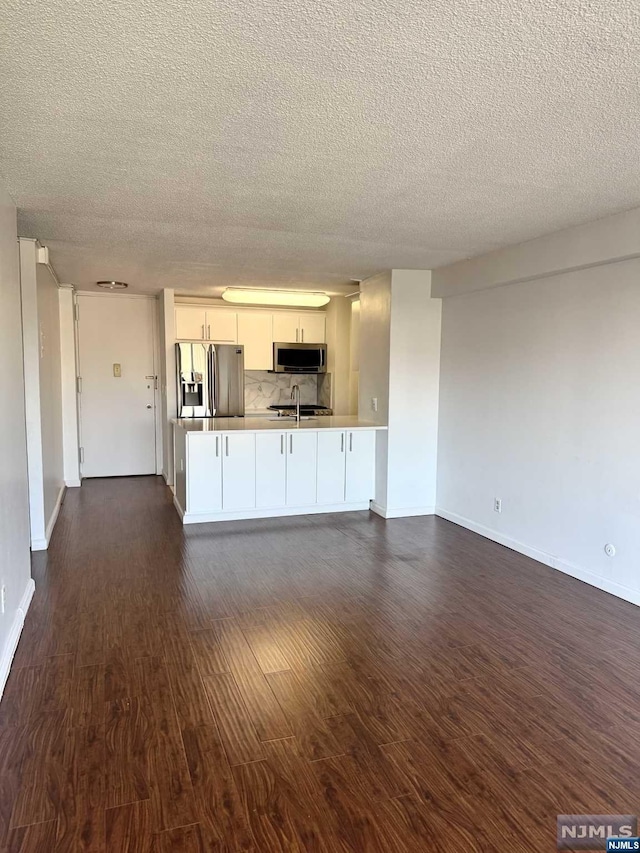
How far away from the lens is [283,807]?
1.75 m

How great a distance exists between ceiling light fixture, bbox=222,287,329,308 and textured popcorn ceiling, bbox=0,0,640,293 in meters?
2.35

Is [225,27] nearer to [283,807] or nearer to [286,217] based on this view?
[286,217]

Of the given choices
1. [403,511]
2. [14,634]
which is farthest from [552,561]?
[14,634]

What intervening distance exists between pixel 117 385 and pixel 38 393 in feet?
9.59

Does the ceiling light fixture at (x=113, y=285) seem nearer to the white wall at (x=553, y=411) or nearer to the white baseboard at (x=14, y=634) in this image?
the white wall at (x=553, y=411)

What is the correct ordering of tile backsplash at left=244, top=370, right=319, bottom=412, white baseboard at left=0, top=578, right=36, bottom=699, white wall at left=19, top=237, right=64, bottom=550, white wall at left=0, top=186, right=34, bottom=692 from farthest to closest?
tile backsplash at left=244, top=370, right=319, bottom=412 → white wall at left=19, top=237, right=64, bottom=550 → white wall at left=0, top=186, right=34, bottom=692 → white baseboard at left=0, top=578, right=36, bottom=699

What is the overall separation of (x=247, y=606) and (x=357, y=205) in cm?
246

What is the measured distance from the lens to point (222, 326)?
7.27 metres

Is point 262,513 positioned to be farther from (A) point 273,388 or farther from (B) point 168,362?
(A) point 273,388

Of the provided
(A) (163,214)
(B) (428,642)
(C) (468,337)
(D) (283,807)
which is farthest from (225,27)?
(C) (468,337)

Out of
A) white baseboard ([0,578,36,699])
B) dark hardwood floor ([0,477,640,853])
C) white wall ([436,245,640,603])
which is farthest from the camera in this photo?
white wall ([436,245,640,603])

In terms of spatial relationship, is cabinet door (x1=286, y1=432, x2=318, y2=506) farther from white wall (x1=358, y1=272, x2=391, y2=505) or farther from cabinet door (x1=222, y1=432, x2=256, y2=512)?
white wall (x1=358, y1=272, x2=391, y2=505)

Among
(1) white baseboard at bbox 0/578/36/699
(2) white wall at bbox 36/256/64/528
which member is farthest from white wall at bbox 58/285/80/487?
(1) white baseboard at bbox 0/578/36/699

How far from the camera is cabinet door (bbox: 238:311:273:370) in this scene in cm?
739
